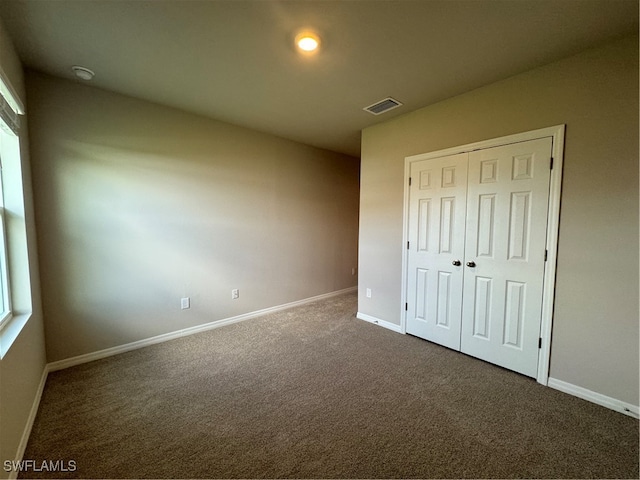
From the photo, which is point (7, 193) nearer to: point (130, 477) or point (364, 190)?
point (130, 477)

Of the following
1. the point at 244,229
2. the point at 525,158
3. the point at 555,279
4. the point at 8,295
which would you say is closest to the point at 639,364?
the point at 555,279

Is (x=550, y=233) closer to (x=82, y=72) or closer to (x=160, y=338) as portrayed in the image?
(x=160, y=338)

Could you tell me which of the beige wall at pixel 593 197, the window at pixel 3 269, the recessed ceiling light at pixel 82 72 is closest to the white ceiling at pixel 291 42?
the recessed ceiling light at pixel 82 72

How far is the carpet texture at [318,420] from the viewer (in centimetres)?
142

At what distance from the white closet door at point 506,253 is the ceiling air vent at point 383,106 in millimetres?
936

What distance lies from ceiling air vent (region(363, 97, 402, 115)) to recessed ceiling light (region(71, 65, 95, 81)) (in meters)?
2.52

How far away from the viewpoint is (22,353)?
1.63 meters

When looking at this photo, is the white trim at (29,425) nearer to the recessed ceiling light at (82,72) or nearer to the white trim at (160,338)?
the white trim at (160,338)

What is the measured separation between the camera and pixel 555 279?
207cm

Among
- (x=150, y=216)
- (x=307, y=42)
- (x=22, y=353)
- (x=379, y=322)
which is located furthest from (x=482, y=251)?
(x=22, y=353)

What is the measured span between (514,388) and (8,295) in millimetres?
3794

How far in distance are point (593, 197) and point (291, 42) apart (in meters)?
2.44

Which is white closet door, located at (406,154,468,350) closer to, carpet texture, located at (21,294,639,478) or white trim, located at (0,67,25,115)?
carpet texture, located at (21,294,639,478)

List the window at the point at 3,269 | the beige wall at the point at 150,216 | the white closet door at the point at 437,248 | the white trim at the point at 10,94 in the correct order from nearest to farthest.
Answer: the white trim at the point at 10,94, the window at the point at 3,269, the beige wall at the point at 150,216, the white closet door at the point at 437,248
